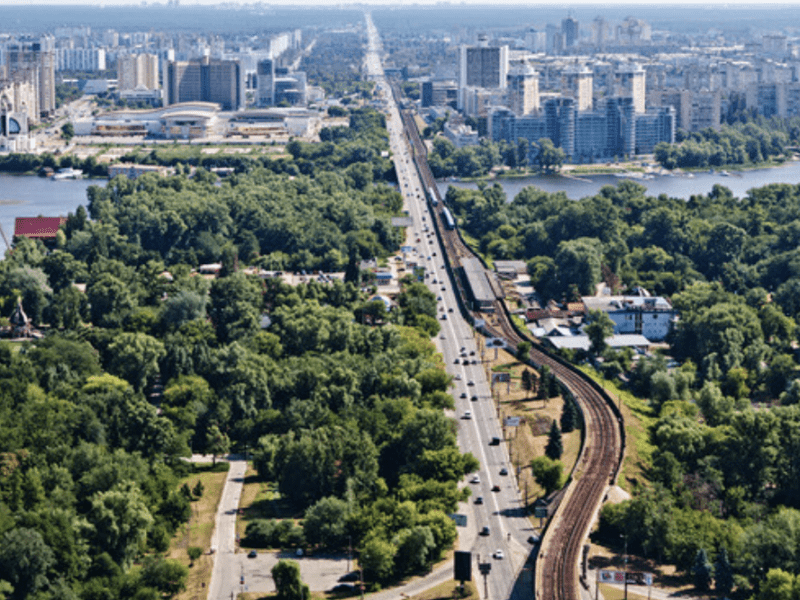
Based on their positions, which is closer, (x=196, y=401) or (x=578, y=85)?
(x=196, y=401)

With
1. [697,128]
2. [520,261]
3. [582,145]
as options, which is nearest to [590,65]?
[697,128]

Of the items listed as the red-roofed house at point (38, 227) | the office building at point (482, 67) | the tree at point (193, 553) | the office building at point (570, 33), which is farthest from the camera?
the office building at point (570, 33)

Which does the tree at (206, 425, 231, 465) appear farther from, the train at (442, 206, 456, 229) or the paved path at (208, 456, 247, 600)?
the train at (442, 206, 456, 229)

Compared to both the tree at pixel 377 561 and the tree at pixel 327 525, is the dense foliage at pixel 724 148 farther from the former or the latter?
the tree at pixel 377 561

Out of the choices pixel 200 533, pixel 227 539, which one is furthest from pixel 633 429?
pixel 200 533

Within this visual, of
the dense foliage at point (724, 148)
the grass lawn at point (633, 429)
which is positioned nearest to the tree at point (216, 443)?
the grass lawn at point (633, 429)

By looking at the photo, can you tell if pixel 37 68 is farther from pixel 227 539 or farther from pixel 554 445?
Result: pixel 227 539

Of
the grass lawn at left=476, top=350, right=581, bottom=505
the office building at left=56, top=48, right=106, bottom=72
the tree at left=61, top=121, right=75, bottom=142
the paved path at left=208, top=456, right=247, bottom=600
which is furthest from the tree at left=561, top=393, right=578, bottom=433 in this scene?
the office building at left=56, top=48, right=106, bottom=72

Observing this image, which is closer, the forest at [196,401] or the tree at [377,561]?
the tree at [377,561]

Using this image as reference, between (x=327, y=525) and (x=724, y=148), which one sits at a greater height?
(x=724, y=148)
